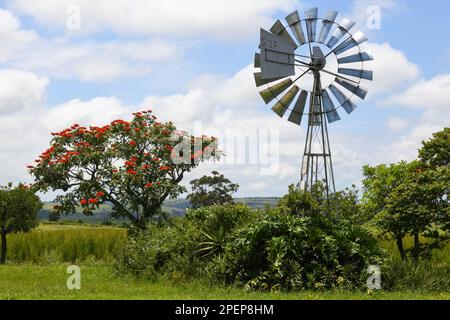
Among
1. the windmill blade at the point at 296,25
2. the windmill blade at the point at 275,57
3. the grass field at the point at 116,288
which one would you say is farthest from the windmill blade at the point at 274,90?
the grass field at the point at 116,288

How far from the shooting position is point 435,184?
51.5ft

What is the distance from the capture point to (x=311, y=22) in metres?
19.5

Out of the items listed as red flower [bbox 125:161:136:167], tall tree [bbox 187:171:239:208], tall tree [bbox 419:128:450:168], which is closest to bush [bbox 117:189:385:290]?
tall tree [bbox 419:128:450:168]

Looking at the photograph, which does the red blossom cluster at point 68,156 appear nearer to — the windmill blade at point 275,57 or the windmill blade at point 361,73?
the windmill blade at point 275,57

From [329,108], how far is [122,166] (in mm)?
8087

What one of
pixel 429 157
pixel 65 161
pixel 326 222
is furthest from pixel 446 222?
pixel 65 161

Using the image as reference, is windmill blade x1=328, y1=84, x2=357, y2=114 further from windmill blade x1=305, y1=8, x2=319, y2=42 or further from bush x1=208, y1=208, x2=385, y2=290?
bush x1=208, y1=208, x2=385, y2=290

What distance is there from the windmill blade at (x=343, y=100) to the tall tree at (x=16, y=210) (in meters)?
12.2

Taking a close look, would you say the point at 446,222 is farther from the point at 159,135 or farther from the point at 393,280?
the point at 159,135

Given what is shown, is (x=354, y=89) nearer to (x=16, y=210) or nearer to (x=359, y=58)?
(x=359, y=58)

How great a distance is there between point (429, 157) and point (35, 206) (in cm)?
1506

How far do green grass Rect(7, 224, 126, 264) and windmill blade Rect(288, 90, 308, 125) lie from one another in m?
8.86

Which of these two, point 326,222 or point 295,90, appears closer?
point 326,222
